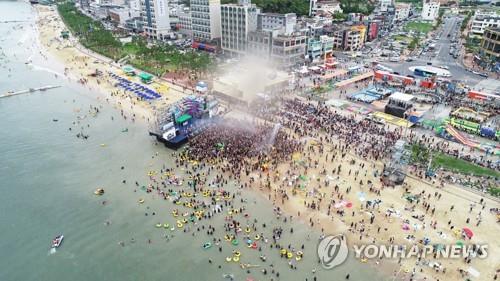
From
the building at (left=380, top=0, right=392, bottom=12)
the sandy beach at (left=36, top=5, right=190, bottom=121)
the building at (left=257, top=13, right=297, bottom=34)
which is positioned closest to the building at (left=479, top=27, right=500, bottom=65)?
the building at (left=257, top=13, right=297, bottom=34)

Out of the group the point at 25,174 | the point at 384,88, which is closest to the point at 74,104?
the point at 25,174

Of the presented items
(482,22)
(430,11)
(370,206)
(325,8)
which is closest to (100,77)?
(370,206)

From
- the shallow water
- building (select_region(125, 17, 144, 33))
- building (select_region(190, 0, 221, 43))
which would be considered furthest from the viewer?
building (select_region(125, 17, 144, 33))

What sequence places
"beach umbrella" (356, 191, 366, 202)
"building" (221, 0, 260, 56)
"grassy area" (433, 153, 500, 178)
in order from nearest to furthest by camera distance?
"beach umbrella" (356, 191, 366, 202), "grassy area" (433, 153, 500, 178), "building" (221, 0, 260, 56)

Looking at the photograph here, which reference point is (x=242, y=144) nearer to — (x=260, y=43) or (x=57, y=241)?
(x=57, y=241)

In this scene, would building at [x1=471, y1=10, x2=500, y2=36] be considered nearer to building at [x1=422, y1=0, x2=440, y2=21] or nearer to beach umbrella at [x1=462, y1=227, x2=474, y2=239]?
building at [x1=422, y1=0, x2=440, y2=21]

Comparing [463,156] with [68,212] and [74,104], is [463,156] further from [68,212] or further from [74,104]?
[74,104]
